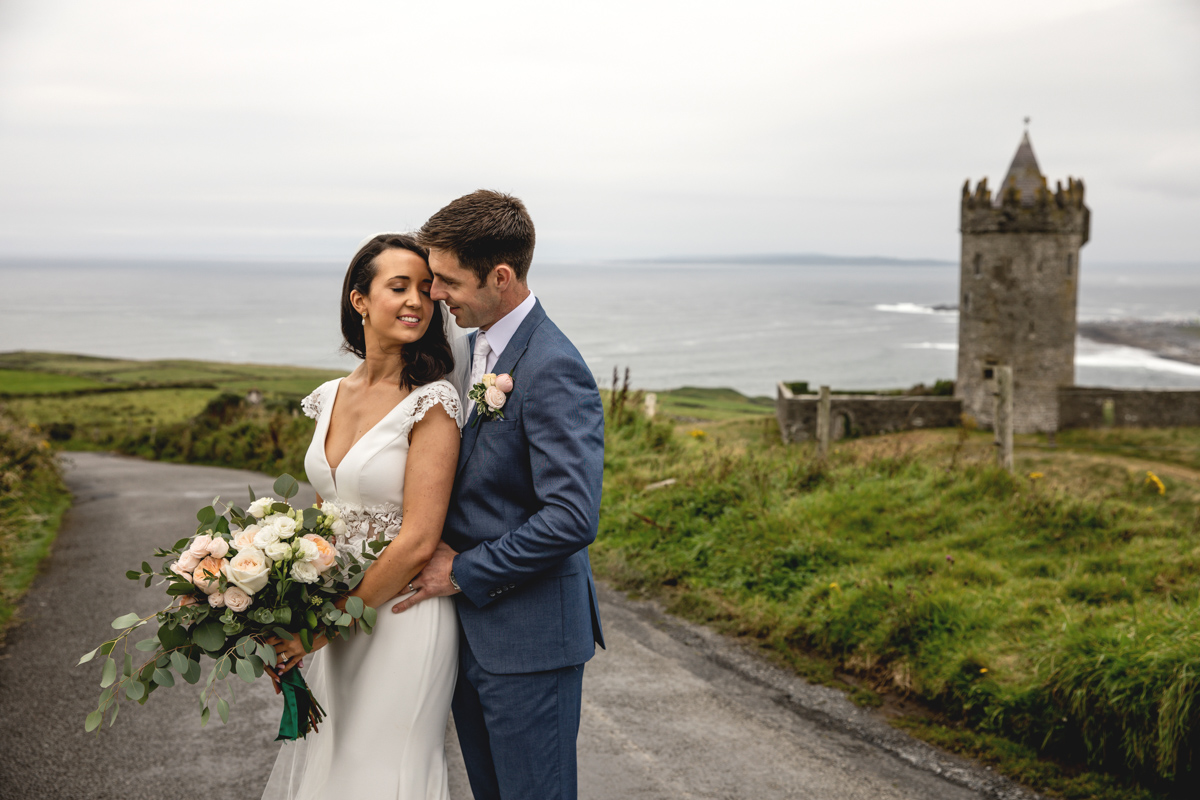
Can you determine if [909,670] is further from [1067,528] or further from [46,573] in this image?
[46,573]

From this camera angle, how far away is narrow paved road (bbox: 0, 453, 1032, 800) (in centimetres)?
426

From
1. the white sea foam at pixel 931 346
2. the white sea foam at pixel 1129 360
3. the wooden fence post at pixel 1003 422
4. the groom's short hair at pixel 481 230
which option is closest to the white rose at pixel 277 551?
the groom's short hair at pixel 481 230

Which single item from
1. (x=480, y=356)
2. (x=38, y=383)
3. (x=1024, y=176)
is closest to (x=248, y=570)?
(x=480, y=356)

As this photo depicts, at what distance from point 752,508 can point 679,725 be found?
3.41m

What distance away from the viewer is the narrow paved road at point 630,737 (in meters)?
4.26

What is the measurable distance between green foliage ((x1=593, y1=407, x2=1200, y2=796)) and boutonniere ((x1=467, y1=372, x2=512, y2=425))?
366cm

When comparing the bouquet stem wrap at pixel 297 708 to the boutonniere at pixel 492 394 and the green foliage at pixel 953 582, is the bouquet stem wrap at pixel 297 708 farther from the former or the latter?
the green foliage at pixel 953 582

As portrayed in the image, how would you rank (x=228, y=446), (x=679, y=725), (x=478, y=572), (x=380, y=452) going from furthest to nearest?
1. (x=228, y=446)
2. (x=679, y=725)
3. (x=380, y=452)
4. (x=478, y=572)

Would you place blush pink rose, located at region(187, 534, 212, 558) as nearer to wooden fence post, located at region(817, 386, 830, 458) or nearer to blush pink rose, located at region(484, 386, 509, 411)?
blush pink rose, located at region(484, 386, 509, 411)

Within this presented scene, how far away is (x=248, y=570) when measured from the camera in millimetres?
2455

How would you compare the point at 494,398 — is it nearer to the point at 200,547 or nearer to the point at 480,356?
the point at 480,356

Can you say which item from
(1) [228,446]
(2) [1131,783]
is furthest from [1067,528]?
(1) [228,446]

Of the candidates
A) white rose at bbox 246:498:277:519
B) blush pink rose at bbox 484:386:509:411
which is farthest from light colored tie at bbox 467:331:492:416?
white rose at bbox 246:498:277:519

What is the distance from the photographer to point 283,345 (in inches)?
5017
